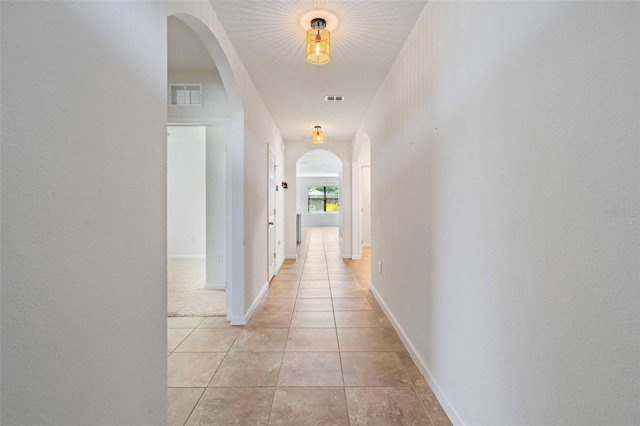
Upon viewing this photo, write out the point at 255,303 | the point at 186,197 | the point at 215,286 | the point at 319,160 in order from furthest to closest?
the point at 319,160 → the point at 186,197 → the point at 215,286 → the point at 255,303

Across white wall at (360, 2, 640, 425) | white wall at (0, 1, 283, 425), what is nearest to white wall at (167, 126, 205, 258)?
white wall at (0, 1, 283, 425)

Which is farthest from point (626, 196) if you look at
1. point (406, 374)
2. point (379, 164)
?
point (379, 164)

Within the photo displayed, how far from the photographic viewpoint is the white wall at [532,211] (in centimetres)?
72

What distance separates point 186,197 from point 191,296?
3.44 m

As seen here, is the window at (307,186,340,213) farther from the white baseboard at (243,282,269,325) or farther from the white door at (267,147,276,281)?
the white baseboard at (243,282,269,325)

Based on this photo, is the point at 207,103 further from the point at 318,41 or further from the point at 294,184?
the point at 294,184

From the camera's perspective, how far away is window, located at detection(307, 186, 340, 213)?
573 inches

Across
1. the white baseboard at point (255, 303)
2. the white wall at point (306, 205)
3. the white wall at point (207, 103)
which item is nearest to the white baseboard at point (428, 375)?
the white baseboard at point (255, 303)

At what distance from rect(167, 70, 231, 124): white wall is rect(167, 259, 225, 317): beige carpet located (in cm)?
208

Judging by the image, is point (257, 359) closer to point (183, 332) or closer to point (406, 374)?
point (183, 332)

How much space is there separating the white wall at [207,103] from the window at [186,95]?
34 mm

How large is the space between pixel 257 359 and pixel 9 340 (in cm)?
176

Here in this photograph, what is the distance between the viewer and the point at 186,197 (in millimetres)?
6523

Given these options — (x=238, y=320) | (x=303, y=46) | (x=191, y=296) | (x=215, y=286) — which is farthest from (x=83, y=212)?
(x=215, y=286)
